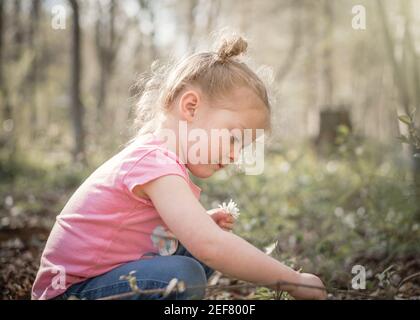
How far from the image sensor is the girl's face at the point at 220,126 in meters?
1.74

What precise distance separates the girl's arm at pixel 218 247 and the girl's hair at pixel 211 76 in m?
0.44

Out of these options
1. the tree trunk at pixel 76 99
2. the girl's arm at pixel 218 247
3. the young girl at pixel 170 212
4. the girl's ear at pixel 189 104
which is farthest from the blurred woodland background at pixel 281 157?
the girl's ear at pixel 189 104

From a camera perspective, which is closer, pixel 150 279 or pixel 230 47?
pixel 150 279

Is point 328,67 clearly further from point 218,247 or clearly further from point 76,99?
point 218,247

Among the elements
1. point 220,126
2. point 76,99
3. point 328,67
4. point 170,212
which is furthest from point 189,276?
point 328,67

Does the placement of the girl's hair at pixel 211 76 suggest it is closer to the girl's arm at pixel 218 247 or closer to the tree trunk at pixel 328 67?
the girl's arm at pixel 218 247

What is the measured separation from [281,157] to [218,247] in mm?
5816

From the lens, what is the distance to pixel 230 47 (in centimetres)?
187

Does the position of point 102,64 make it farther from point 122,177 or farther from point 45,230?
point 122,177

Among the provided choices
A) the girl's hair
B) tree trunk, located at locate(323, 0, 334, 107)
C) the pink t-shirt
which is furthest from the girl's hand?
tree trunk, located at locate(323, 0, 334, 107)

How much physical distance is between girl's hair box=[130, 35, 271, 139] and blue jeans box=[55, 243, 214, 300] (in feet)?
1.80

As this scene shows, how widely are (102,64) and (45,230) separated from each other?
31.1ft
